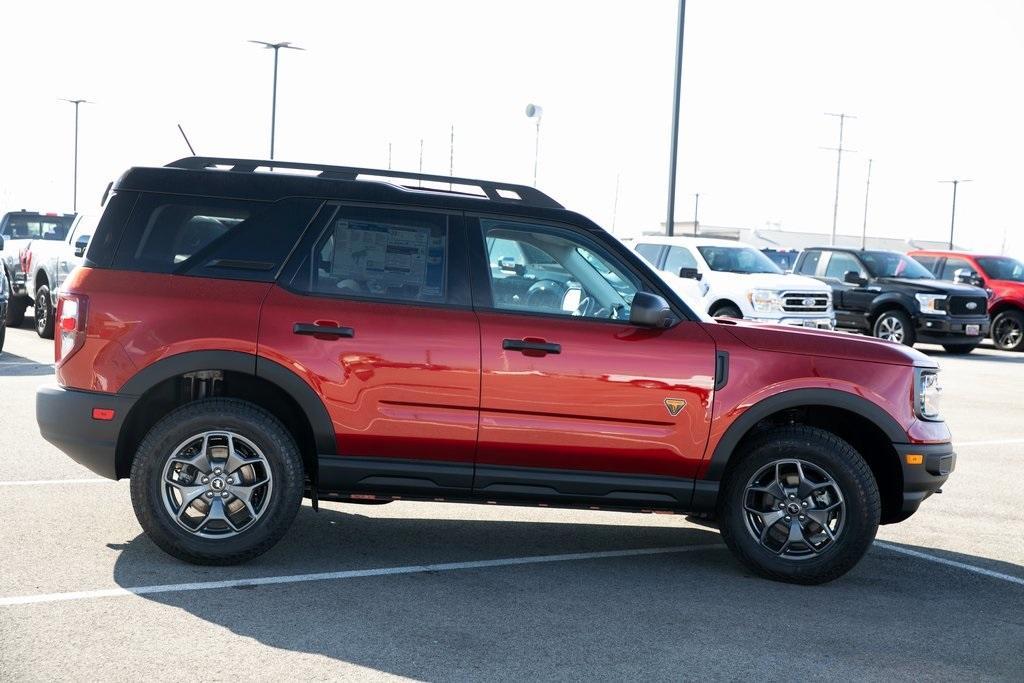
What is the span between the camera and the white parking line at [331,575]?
5371mm

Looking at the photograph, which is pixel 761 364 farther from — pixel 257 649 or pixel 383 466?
pixel 257 649

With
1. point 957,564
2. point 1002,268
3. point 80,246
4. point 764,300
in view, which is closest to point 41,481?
point 957,564

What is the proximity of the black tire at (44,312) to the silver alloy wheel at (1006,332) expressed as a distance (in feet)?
57.6

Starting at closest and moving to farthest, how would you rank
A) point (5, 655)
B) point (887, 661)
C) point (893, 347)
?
point (5, 655), point (887, 661), point (893, 347)

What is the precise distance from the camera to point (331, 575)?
5.98 meters

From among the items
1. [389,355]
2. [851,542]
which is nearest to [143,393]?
[389,355]

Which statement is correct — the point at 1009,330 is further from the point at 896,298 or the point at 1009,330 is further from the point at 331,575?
the point at 331,575

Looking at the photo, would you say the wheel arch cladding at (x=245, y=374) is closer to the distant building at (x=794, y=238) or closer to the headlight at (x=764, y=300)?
the headlight at (x=764, y=300)

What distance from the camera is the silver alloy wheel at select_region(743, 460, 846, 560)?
245 inches

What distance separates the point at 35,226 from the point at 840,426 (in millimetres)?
Answer: 19037

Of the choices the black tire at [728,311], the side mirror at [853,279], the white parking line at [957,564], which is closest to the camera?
the white parking line at [957,564]

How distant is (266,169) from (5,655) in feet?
9.63

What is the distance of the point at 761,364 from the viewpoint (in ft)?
20.2

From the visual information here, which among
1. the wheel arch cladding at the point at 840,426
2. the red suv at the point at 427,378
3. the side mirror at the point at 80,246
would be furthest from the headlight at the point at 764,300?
the red suv at the point at 427,378
